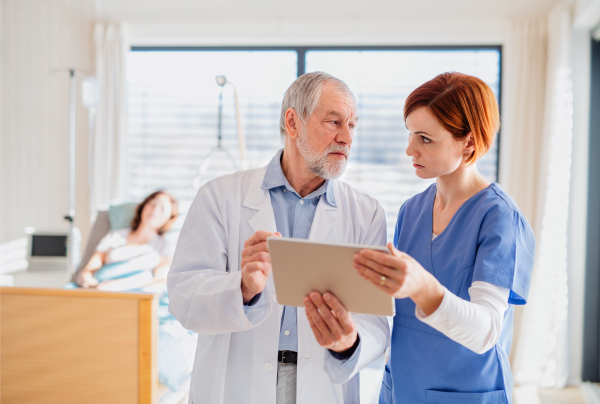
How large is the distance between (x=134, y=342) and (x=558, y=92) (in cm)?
286

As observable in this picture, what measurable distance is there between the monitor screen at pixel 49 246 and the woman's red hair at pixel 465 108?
3002mm

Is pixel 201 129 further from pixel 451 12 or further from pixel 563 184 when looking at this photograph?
pixel 563 184

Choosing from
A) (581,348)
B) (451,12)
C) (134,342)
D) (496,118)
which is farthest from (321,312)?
(451,12)

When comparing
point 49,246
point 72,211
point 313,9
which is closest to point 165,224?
point 72,211

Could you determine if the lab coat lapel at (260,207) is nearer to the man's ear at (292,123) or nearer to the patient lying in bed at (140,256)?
the man's ear at (292,123)

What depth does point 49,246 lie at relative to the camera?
3367mm

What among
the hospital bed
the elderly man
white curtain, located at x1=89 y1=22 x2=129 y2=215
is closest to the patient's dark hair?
white curtain, located at x1=89 y1=22 x2=129 y2=215

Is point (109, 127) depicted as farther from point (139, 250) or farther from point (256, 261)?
point (256, 261)

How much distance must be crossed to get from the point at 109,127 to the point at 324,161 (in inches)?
112

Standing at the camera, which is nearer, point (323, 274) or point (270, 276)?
point (323, 274)

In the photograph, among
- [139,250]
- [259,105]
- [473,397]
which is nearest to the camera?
[473,397]

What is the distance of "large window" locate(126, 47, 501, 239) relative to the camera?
366 cm

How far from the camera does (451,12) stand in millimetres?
3410

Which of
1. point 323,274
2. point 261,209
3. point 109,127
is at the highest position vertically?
point 109,127
